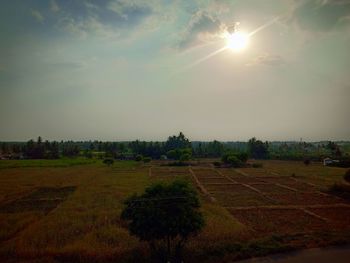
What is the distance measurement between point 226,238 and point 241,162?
50311 mm

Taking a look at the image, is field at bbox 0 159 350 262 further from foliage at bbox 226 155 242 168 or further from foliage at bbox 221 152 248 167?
foliage at bbox 221 152 248 167

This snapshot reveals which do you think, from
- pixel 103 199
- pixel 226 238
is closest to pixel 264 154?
pixel 103 199

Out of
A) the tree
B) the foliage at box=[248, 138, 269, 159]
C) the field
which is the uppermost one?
the foliage at box=[248, 138, 269, 159]

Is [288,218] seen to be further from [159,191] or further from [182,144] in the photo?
[182,144]

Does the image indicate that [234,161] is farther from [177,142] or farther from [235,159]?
[177,142]

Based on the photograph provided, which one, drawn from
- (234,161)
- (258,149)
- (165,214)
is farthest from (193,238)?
(258,149)

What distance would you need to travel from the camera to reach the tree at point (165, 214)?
1195cm

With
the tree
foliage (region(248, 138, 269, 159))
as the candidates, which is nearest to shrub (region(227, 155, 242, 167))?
foliage (region(248, 138, 269, 159))

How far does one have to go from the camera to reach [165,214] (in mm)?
12039

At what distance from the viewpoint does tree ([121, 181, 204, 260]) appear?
39.2ft

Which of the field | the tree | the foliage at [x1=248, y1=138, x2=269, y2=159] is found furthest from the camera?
the foliage at [x1=248, y1=138, x2=269, y2=159]

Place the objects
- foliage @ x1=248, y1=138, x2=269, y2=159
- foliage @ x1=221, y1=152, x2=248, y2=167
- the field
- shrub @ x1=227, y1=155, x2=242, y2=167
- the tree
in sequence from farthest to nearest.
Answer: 1. foliage @ x1=248, y1=138, x2=269, y2=159
2. foliage @ x1=221, y1=152, x2=248, y2=167
3. shrub @ x1=227, y1=155, x2=242, y2=167
4. the field
5. the tree

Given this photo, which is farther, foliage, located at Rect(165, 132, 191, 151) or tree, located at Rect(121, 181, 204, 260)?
foliage, located at Rect(165, 132, 191, 151)

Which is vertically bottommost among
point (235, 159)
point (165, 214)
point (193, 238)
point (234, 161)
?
point (193, 238)
